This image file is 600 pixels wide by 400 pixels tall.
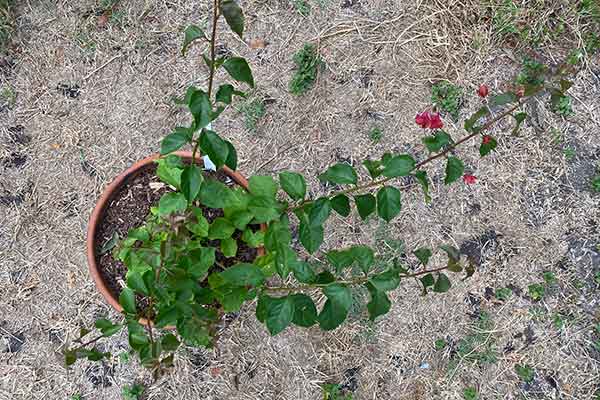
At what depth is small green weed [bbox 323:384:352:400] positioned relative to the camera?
232cm

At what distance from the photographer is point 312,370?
2336 millimetres

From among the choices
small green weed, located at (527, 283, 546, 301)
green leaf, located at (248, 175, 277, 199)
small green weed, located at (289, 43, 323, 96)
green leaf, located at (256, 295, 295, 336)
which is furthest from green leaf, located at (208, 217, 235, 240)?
small green weed, located at (527, 283, 546, 301)

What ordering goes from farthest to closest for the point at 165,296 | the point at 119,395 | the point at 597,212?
the point at 597,212, the point at 119,395, the point at 165,296

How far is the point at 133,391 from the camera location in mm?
2287

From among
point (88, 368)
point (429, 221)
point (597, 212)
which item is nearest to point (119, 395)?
point (88, 368)

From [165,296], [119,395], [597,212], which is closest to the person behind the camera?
[165,296]

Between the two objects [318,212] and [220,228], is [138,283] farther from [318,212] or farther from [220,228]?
[318,212]

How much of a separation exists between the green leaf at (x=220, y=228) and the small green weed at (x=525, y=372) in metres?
1.42

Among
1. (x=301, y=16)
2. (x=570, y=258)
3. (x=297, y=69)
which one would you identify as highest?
(x=301, y=16)

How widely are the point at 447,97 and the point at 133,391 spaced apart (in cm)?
175

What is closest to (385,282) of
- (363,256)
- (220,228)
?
(363,256)

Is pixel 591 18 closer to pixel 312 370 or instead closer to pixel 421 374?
pixel 421 374

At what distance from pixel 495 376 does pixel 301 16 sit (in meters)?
1.69

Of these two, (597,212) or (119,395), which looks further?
(597,212)
